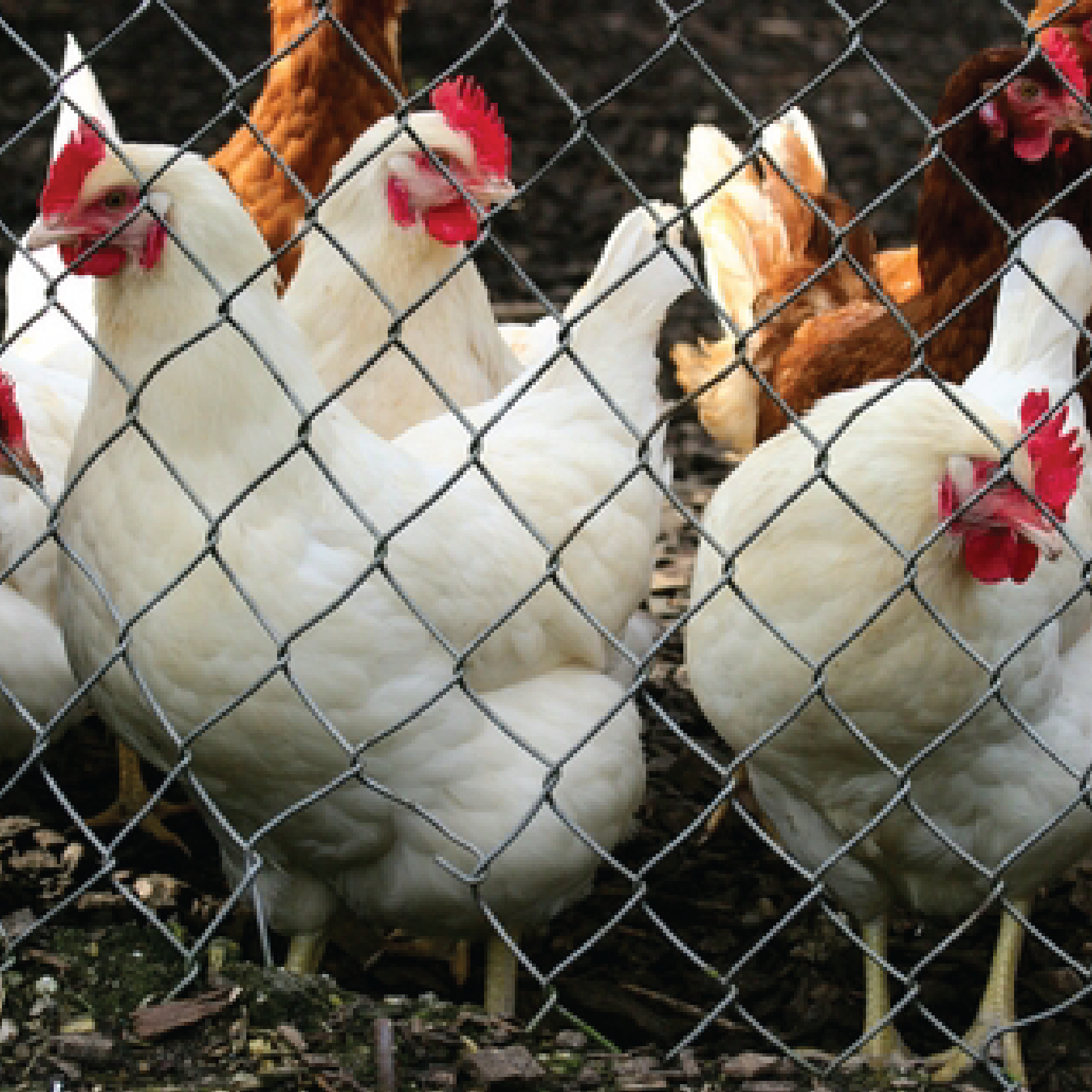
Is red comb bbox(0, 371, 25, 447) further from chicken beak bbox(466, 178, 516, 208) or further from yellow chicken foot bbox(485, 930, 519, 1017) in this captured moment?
yellow chicken foot bbox(485, 930, 519, 1017)

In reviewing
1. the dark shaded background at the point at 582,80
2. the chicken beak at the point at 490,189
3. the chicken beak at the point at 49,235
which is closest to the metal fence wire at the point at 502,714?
the chicken beak at the point at 49,235

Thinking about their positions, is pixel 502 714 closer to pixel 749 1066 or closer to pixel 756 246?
pixel 749 1066

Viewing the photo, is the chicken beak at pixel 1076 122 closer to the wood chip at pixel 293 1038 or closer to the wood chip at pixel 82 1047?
the wood chip at pixel 293 1038

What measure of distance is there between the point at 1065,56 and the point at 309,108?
1.59 metres

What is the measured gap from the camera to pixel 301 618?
228cm

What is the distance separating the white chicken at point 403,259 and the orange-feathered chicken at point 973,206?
0.84 metres

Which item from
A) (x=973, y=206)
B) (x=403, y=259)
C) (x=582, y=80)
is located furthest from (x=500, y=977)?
(x=582, y=80)

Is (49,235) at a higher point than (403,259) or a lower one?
higher

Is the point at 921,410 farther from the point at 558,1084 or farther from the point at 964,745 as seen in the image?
the point at 558,1084

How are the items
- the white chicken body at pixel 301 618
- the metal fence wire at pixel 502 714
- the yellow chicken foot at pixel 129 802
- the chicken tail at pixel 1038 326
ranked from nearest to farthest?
1. the metal fence wire at pixel 502 714
2. the white chicken body at pixel 301 618
3. the chicken tail at pixel 1038 326
4. the yellow chicken foot at pixel 129 802

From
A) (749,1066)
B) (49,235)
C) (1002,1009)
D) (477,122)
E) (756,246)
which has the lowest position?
(1002,1009)

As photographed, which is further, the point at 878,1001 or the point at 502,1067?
the point at 878,1001

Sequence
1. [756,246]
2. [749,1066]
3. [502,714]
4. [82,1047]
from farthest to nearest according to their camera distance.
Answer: [756,246]
[502,714]
[749,1066]
[82,1047]

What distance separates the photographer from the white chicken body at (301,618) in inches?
90.2
